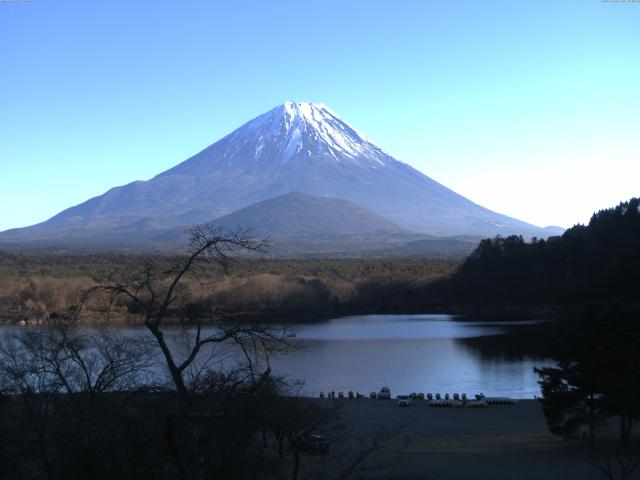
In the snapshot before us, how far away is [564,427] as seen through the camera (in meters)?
12.3

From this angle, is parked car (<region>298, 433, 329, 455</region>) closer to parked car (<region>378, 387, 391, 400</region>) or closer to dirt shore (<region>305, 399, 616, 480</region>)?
dirt shore (<region>305, 399, 616, 480</region>)

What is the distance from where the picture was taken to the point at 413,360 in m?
26.3

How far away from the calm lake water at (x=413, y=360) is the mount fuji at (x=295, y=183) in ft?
308

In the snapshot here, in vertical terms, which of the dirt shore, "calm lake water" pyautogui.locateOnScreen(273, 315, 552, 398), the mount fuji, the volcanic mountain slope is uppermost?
the mount fuji

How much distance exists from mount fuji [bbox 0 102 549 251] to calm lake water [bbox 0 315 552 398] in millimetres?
93989

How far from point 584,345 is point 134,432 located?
914cm

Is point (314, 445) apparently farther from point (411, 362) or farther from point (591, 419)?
point (411, 362)

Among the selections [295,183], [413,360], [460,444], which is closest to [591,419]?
[460,444]

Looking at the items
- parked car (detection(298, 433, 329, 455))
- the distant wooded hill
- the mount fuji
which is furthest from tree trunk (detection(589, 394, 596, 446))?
the mount fuji

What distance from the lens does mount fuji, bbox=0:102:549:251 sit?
134 metres

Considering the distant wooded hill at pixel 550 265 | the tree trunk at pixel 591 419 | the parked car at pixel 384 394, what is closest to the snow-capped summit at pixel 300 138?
the distant wooded hill at pixel 550 265

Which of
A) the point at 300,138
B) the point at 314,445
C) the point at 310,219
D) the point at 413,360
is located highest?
the point at 300,138

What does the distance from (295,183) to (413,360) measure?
114 m

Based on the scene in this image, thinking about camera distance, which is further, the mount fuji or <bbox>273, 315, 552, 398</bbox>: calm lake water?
the mount fuji
